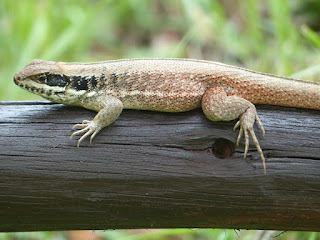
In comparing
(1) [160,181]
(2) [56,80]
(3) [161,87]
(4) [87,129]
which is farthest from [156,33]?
(1) [160,181]

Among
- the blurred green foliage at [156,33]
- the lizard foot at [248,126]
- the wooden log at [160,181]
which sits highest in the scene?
the blurred green foliage at [156,33]

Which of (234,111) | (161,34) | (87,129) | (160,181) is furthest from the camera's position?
(161,34)

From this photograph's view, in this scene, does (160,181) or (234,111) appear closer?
(160,181)

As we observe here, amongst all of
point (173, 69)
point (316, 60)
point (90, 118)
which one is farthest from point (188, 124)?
point (316, 60)

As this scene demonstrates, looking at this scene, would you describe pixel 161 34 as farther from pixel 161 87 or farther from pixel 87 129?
pixel 87 129

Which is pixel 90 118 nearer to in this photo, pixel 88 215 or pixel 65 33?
pixel 88 215

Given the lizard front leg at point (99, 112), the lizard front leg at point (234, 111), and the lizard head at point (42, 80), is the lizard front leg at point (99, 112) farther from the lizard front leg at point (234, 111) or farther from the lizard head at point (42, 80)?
the lizard front leg at point (234, 111)

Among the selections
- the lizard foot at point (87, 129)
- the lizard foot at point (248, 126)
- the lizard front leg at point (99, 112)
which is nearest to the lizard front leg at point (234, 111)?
the lizard foot at point (248, 126)
